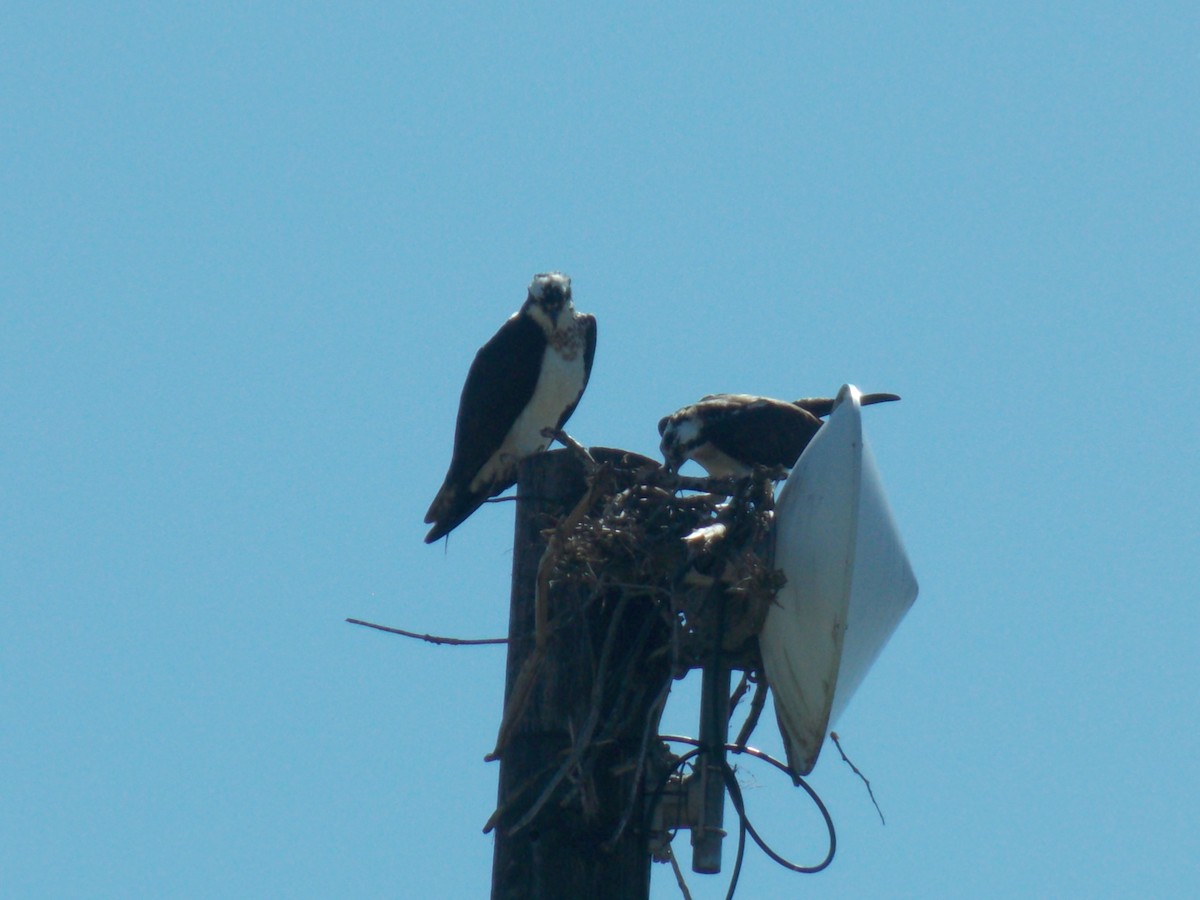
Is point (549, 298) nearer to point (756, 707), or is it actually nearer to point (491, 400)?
point (491, 400)

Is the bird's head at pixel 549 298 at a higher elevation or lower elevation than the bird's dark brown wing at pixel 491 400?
higher

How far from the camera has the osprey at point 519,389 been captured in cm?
753

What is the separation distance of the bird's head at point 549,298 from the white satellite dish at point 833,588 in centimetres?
397

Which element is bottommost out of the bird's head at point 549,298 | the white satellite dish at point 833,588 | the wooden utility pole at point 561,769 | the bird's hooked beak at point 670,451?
the wooden utility pole at point 561,769

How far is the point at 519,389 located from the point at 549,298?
48cm

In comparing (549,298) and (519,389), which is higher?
(549,298)

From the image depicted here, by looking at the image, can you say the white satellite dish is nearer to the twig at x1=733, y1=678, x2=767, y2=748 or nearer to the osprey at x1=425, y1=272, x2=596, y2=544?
the twig at x1=733, y1=678, x2=767, y2=748

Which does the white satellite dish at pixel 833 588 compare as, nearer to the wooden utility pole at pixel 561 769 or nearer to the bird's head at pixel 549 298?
the wooden utility pole at pixel 561 769

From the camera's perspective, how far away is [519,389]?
25.2ft

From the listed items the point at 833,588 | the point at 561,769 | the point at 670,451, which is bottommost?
the point at 561,769

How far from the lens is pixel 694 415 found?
7555mm

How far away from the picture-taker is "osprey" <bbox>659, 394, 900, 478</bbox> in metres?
7.32

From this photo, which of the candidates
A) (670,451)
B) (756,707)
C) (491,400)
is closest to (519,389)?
(491,400)

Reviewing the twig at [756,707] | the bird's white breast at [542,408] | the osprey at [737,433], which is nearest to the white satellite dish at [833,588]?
the twig at [756,707]
